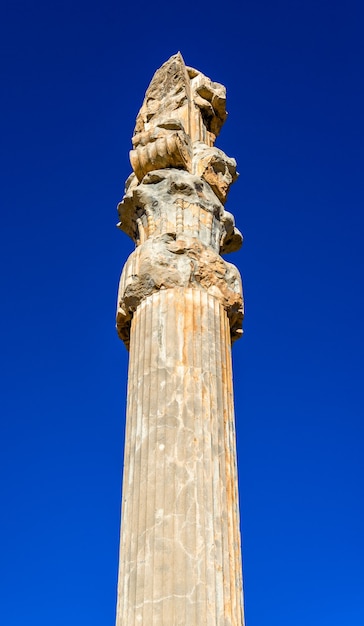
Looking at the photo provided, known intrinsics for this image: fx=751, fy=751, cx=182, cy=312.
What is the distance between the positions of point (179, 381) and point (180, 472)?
4.03 feet

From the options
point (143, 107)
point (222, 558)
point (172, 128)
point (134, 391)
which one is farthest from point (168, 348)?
point (143, 107)

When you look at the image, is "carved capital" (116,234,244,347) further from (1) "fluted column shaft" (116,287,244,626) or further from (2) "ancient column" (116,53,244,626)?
(1) "fluted column shaft" (116,287,244,626)

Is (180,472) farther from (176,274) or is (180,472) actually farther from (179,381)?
(176,274)

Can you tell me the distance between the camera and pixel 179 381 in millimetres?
9438

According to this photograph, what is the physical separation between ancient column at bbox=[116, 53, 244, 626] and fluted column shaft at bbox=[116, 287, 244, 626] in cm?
1

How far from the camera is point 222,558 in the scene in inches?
332

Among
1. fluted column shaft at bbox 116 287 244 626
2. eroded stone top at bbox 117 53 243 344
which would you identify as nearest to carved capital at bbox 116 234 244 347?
eroded stone top at bbox 117 53 243 344

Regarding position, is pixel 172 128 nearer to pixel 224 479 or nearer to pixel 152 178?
pixel 152 178

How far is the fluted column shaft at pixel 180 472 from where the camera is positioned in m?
8.08

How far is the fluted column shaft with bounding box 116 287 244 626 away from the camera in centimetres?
808

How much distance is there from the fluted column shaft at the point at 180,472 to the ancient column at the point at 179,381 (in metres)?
0.01

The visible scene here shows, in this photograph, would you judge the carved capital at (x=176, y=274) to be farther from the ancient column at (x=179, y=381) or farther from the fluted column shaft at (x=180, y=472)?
the fluted column shaft at (x=180, y=472)

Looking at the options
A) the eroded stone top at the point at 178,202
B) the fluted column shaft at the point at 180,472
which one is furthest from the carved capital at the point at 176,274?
the fluted column shaft at the point at 180,472

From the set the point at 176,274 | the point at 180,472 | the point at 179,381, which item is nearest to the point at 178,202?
the point at 176,274
